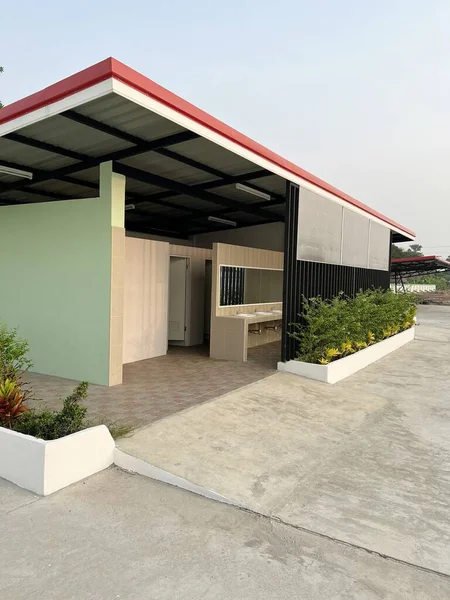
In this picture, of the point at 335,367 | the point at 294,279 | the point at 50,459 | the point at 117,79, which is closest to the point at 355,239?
the point at 294,279

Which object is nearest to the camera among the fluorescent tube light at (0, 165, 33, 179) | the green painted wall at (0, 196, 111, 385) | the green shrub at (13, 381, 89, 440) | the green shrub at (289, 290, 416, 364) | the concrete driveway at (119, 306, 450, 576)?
the concrete driveway at (119, 306, 450, 576)

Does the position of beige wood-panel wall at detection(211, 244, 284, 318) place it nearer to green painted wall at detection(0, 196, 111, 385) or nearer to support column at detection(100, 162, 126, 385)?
support column at detection(100, 162, 126, 385)

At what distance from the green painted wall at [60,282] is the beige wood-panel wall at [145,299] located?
3.97 ft

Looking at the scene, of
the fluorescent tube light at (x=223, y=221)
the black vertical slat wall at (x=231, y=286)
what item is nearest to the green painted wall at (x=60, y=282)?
the black vertical slat wall at (x=231, y=286)

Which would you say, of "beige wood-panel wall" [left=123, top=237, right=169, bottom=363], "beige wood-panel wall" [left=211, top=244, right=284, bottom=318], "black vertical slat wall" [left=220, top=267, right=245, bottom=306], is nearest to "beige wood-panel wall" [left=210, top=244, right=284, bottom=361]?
"beige wood-panel wall" [left=211, top=244, right=284, bottom=318]

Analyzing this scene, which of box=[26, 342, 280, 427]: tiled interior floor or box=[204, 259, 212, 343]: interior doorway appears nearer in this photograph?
box=[26, 342, 280, 427]: tiled interior floor

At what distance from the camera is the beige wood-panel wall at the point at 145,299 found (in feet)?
25.7

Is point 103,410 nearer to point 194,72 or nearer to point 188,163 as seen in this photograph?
point 188,163

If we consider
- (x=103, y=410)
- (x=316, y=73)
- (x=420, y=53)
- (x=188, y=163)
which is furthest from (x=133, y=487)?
(x=316, y=73)

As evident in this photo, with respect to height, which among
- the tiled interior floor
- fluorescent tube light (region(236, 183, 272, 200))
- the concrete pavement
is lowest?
the concrete pavement

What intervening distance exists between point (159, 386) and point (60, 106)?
3.58 m

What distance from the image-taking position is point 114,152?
6.39 meters

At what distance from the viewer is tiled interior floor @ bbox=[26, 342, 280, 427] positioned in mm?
5133

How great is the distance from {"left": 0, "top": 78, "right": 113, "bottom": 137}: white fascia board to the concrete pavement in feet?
11.4
